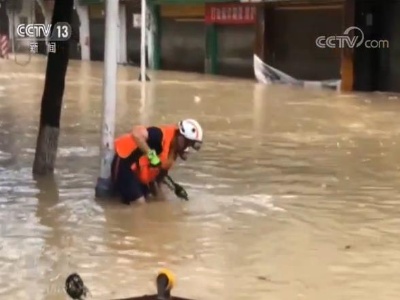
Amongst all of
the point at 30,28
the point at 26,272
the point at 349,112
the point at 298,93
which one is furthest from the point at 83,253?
the point at 30,28

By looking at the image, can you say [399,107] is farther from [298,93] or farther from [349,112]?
[298,93]

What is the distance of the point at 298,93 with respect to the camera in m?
25.2

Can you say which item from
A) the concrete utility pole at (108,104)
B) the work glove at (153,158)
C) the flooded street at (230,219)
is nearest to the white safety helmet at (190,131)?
the work glove at (153,158)

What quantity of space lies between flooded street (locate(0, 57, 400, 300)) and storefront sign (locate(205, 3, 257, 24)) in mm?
14464

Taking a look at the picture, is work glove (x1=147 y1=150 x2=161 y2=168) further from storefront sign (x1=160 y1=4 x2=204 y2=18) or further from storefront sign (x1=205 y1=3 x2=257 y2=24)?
storefront sign (x1=160 y1=4 x2=204 y2=18)

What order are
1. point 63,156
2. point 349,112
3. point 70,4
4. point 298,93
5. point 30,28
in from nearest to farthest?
1. point 70,4
2. point 63,156
3. point 349,112
4. point 298,93
5. point 30,28

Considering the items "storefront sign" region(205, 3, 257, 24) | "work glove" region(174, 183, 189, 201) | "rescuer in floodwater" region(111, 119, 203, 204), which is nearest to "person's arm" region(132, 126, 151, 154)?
"rescuer in floodwater" region(111, 119, 203, 204)

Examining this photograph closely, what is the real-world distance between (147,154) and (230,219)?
982 millimetres

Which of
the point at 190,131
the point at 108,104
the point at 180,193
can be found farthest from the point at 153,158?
the point at 108,104

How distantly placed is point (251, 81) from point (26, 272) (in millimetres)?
23585

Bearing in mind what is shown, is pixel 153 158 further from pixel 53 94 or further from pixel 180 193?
pixel 53 94

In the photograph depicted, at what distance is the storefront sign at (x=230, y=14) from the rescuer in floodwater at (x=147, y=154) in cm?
2182

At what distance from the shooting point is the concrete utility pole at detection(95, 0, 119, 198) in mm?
9797

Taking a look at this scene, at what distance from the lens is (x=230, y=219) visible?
8.90m
